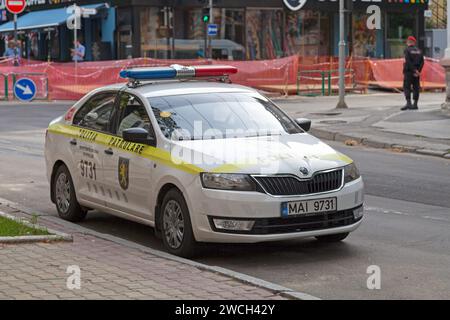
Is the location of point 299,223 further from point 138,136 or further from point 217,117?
point 138,136

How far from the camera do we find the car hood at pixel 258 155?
26.6 feet

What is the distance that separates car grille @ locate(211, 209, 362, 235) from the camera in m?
8.05

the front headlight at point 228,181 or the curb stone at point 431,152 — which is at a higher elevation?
the front headlight at point 228,181

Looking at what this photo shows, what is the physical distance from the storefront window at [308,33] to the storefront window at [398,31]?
3.78 m

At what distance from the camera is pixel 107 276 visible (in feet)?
24.0

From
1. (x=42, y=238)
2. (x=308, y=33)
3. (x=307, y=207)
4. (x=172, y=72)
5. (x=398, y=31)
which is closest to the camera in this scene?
(x=307, y=207)

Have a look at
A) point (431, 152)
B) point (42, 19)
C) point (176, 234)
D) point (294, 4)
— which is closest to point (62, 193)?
point (176, 234)

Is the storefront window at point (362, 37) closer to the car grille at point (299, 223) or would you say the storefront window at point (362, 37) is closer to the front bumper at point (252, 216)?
the car grille at point (299, 223)

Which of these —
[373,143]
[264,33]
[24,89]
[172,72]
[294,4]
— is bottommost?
[373,143]

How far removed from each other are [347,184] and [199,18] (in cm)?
3488

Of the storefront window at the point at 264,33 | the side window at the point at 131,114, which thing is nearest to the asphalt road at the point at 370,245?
the side window at the point at 131,114

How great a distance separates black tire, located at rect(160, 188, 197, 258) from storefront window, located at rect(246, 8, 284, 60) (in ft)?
115

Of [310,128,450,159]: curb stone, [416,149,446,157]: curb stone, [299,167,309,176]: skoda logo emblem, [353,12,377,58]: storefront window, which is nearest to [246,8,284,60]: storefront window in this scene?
[353,12,377,58]: storefront window

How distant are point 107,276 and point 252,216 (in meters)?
1.41
